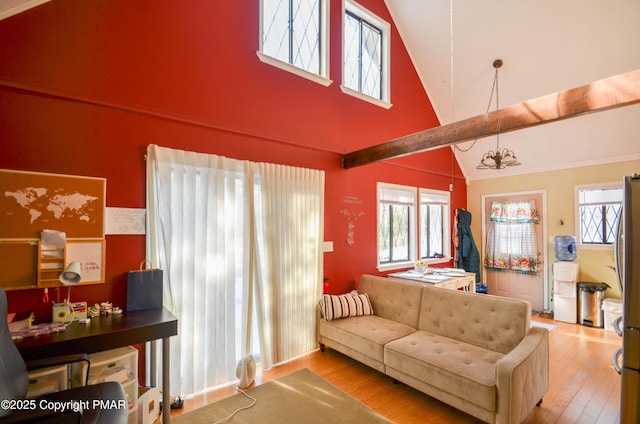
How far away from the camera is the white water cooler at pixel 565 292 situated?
463 centimetres

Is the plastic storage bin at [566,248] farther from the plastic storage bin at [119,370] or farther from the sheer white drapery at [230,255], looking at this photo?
the plastic storage bin at [119,370]

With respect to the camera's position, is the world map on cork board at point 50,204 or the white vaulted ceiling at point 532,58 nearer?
the world map on cork board at point 50,204

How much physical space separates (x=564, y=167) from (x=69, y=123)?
661cm

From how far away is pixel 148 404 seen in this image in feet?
6.91

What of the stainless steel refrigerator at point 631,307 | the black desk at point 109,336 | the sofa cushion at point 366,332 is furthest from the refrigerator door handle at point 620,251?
the black desk at point 109,336

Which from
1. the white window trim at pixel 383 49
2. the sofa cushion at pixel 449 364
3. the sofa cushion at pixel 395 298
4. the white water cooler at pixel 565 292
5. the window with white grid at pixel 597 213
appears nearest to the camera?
the sofa cushion at pixel 449 364

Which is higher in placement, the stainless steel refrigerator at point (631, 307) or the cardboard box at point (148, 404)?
the stainless steel refrigerator at point (631, 307)

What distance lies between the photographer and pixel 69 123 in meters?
2.20

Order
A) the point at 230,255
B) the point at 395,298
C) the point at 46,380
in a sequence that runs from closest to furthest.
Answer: the point at 46,380, the point at 230,255, the point at 395,298

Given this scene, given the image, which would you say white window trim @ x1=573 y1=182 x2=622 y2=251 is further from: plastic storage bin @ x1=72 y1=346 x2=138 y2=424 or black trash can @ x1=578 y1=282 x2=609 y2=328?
plastic storage bin @ x1=72 y1=346 x2=138 y2=424

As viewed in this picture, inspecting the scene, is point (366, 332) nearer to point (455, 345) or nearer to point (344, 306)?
point (344, 306)

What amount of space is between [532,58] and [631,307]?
3.64 meters

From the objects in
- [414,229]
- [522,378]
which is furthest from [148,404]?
[414,229]

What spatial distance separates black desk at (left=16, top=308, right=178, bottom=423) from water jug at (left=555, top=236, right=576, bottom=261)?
226 inches
